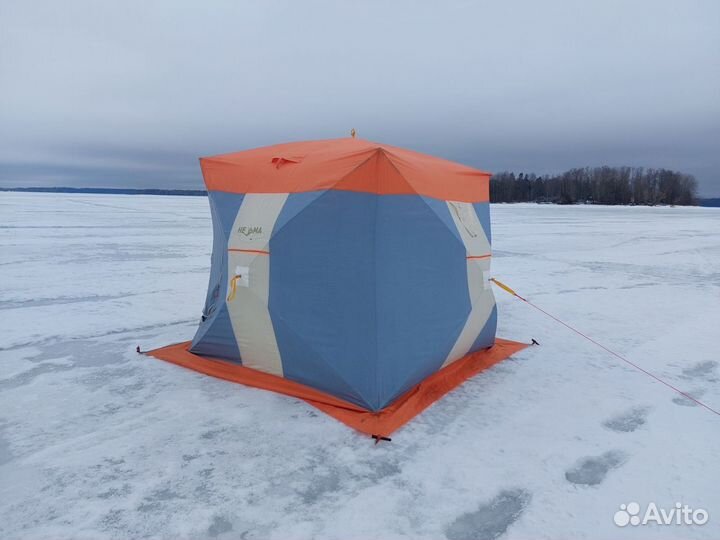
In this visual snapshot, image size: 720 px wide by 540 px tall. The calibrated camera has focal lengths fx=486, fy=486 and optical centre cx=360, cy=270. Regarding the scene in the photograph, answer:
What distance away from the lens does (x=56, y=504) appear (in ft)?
8.30

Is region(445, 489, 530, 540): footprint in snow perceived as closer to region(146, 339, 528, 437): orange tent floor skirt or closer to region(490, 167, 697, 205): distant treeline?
region(146, 339, 528, 437): orange tent floor skirt

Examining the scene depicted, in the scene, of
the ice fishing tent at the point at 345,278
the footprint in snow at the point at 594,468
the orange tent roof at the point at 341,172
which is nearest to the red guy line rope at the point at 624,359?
the ice fishing tent at the point at 345,278

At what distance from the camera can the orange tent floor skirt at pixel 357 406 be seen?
3.49 meters

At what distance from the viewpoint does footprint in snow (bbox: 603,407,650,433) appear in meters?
3.48

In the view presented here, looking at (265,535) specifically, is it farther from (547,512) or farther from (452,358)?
(452,358)

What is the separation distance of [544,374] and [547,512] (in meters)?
2.12

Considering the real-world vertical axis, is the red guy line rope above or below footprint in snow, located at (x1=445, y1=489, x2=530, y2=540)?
above

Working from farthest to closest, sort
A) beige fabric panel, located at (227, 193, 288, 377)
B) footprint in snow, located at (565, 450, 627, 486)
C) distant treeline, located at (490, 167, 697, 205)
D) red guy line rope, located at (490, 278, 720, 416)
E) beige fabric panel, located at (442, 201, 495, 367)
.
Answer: distant treeline, located at (490, 167, 697, 205) → beige fabric panel, located at (442, 201, 495, 367) → beige fabric panel, located at (227, 193, 288, 377) → red guy line rope, located at (490, 278, 720, 416) → footprint in snow, located at (565, 450, 627, 486)

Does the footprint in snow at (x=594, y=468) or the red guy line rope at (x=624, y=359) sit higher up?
the red guy line rope at (x=624, y=359)

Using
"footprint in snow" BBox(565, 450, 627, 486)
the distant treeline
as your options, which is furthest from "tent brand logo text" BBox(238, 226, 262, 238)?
the distant treeline

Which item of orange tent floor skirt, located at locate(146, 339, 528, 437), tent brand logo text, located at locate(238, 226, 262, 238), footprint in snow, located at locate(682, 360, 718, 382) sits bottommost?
footprint in snow, located at locate(682, 360, 718, 382)

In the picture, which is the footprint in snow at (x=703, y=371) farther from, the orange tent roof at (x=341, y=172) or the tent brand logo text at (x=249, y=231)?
the tent brand logo text at (x=249, y=231)

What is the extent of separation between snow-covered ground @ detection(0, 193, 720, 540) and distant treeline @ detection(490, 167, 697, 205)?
78090mm

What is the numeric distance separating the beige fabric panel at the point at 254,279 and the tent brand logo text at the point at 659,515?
2.59 meters
